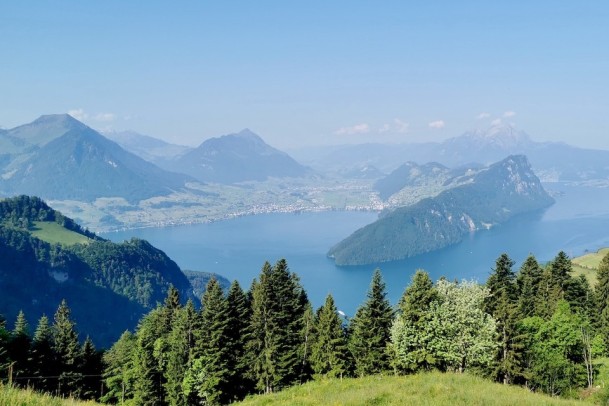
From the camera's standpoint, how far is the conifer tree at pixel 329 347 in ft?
157

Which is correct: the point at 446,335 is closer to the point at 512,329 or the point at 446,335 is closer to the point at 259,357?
the point at 512,329

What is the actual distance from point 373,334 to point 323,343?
517 centimetres

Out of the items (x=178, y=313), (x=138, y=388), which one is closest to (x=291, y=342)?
(x=178, y=313)

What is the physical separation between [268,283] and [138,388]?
53.6ft

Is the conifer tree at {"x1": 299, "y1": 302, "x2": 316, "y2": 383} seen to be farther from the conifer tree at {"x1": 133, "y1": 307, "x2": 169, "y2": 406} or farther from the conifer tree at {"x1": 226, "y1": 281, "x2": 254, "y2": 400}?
the conifer tree at {"x1": 133, "y1": 307, "x2": 169, "y2": 406}

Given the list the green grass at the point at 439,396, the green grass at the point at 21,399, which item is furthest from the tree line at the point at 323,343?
the green grass at the point at 21,399

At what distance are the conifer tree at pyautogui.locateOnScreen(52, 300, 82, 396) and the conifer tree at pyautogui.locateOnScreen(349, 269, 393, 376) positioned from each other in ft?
101

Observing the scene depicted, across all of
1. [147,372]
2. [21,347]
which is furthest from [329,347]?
[21,347]

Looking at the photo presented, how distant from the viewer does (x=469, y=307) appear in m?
37.4

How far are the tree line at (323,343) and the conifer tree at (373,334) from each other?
100mm

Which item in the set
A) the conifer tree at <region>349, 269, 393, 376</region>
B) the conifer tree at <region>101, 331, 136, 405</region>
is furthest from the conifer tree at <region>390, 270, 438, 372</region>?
the conifer tree at <region>101, 331, 136, 405</region>

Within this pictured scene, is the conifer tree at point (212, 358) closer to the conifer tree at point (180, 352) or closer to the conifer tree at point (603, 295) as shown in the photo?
the conifer tree at point (180, 352)

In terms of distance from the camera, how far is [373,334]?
47.0 m

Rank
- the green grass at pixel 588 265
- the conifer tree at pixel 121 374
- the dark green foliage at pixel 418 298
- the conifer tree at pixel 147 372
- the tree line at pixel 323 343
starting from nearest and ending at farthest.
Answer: the tree line at pixel 323 343 → the dark green foliage at pixel 418 298 → the conifer tree at pixel 147 372 → the conifer tree at pixel 121 374 → the green grass at pixel 588 265
